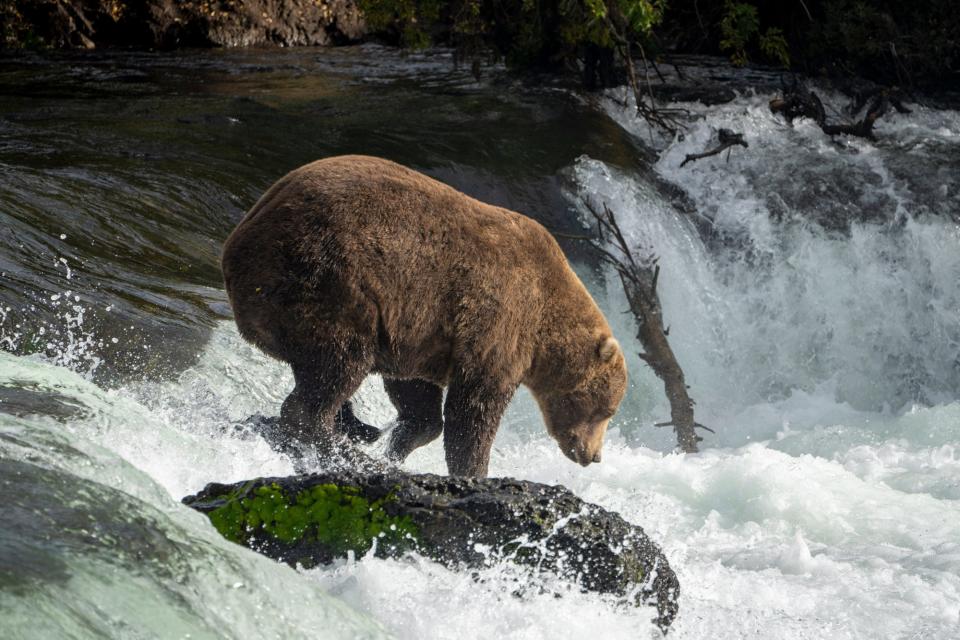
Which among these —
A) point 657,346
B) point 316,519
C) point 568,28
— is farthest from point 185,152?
point 316,519

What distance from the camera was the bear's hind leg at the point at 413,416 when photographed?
23.9 ft

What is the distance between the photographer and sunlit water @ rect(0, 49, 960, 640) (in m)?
4.11

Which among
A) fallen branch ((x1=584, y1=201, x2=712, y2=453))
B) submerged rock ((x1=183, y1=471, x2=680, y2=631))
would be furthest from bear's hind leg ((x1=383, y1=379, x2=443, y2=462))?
fallen branch ((x1=584, y1=201, x2=712, y2=453))

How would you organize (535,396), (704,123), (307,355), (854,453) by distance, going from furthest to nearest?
(704,123) < (854,453) < (535,396) < (307,355)

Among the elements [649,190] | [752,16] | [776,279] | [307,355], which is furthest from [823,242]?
[307,355]

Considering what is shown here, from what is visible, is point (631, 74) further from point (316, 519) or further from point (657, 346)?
point (316, 519)

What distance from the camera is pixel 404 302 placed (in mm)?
6348

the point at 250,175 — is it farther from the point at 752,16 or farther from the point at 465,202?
the point at 752,16

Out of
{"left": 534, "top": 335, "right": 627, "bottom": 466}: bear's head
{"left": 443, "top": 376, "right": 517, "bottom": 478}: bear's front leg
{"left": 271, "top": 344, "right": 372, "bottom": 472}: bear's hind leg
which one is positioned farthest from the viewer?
{"left": 534, "top": 335, "right": 627, "bottom": 466}: bear's head

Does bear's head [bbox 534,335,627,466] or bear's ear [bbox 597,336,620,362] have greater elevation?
bear's ear [bbox 597,336,620,362]

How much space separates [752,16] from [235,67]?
23.8 feet

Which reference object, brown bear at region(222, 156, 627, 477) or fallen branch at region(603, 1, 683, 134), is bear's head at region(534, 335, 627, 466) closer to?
brown bear at region(222, 156, 627, 477)

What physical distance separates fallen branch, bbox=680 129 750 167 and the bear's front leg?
6.92 metres

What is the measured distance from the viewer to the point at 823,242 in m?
12.5
